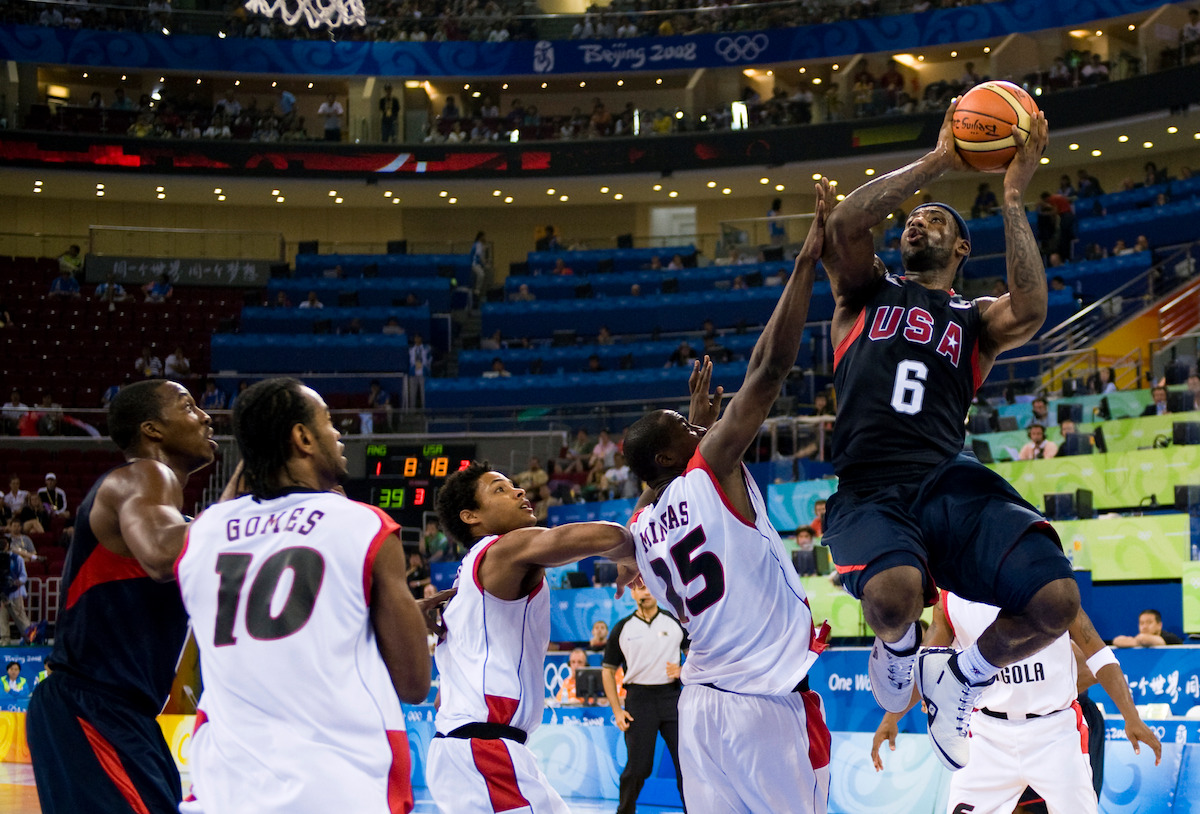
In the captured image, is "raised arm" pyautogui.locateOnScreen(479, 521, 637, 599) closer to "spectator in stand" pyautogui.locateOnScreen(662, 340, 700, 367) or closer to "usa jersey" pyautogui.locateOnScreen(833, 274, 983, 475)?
"usa jersey" pyautogui.locateOnScreen(833, 274, 983, 475)

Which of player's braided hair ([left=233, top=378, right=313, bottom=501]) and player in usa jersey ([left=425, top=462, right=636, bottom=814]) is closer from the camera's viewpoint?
player's braided hair ([left=233, top=378, right=313, bottom=501])

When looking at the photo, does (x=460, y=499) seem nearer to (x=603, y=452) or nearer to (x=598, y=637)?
(x=598, y=637)

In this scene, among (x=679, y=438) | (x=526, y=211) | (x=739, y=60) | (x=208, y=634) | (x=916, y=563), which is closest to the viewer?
(x=208, y=634)

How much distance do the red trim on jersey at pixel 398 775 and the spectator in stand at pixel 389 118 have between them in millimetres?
32484

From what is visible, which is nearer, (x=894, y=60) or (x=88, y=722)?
(x=88, y=722)

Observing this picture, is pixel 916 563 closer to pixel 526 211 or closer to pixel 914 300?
pixel 914 300

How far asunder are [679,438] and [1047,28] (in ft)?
95.8

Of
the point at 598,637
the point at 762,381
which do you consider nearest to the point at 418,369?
the point at 598,637

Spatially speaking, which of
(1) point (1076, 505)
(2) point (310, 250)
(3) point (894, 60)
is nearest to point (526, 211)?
(2) point (310, 250)

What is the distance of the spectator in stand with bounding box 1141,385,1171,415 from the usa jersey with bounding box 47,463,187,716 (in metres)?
13.9

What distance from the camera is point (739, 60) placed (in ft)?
112

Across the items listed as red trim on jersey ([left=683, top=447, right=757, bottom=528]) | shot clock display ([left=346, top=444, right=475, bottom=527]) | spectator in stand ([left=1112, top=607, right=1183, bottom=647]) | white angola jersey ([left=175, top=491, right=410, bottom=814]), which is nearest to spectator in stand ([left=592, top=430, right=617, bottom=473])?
shot clock display ([left=346, top=444, right=475, bottom=527])

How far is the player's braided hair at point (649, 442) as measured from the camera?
5.15 m

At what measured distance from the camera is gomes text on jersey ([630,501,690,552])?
481 centimetres
